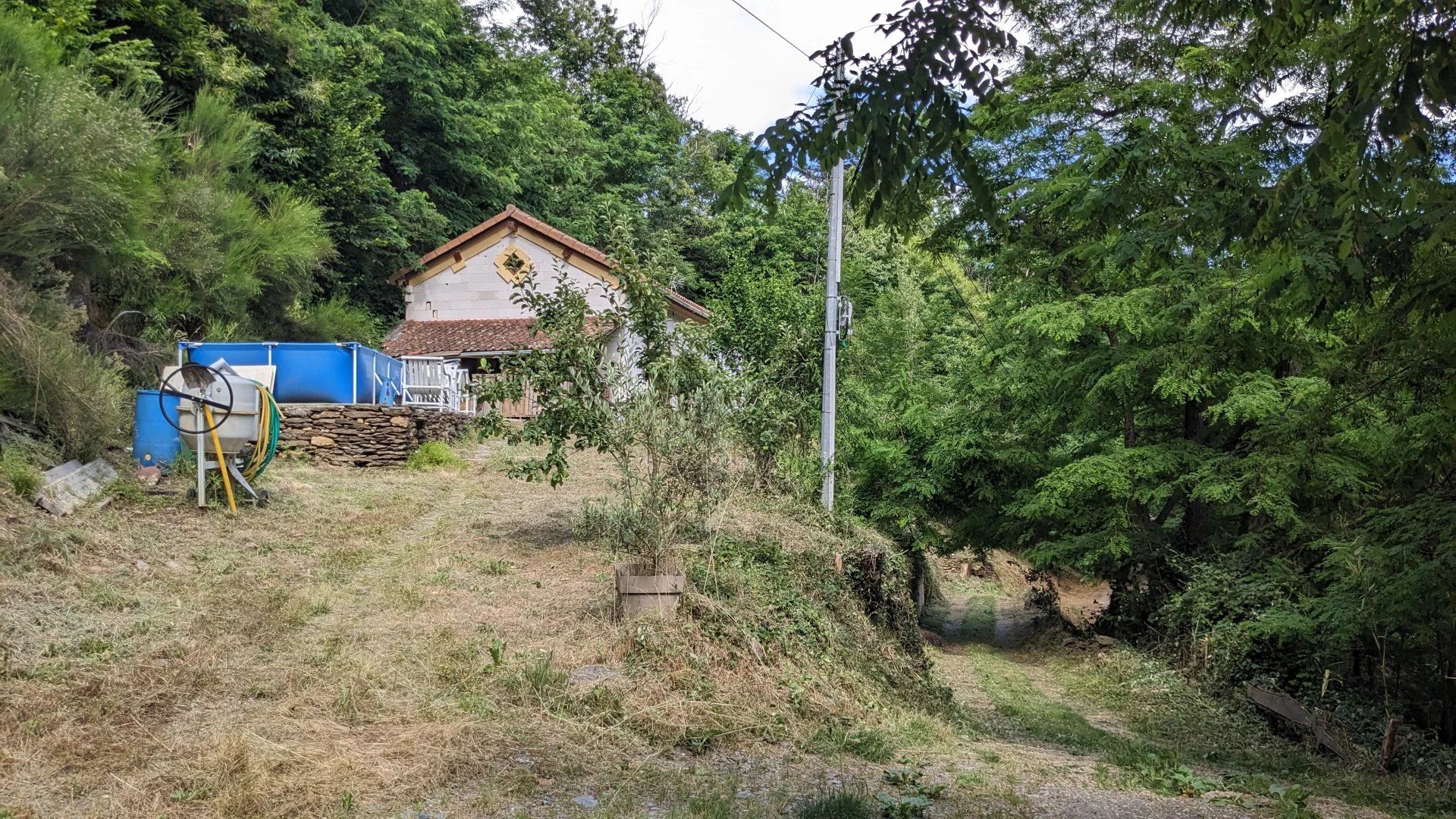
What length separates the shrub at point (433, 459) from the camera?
58.1 feet

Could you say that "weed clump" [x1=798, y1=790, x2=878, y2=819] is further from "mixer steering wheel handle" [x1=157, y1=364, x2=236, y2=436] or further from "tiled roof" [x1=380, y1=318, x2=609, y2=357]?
"tiled roof" [x1=380, y1=318, x2=609, y2=357]

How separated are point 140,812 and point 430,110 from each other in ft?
92.9

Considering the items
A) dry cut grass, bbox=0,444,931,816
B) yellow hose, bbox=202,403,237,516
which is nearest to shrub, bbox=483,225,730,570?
dry cut grass, bbox=0,444,931,816

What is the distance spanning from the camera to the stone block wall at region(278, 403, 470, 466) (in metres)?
17.2

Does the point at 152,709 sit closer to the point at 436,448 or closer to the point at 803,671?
the point at 803,671

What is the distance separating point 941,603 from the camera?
86.3ft

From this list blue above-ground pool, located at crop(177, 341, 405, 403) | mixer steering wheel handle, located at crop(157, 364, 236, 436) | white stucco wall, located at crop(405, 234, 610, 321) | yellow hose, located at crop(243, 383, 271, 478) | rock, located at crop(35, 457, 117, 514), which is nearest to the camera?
rock, located at crop(35, 457, 117, 514)

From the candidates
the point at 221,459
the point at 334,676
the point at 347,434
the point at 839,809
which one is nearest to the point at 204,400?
the point at 221,459

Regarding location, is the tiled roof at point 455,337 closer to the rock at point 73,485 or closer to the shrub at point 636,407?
the shrub at point 636,407

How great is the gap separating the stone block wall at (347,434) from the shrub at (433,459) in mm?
232

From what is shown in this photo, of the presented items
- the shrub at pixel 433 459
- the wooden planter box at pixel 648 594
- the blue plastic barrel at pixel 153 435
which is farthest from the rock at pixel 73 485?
the shrub at pixel 433 459

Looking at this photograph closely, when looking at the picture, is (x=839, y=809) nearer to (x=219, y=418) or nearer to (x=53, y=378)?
(x=219, y=418)

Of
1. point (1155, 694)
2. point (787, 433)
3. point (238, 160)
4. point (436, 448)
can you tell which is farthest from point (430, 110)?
point (1155, 694)

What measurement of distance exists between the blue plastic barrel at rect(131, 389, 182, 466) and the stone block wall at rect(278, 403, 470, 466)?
4.36 m
